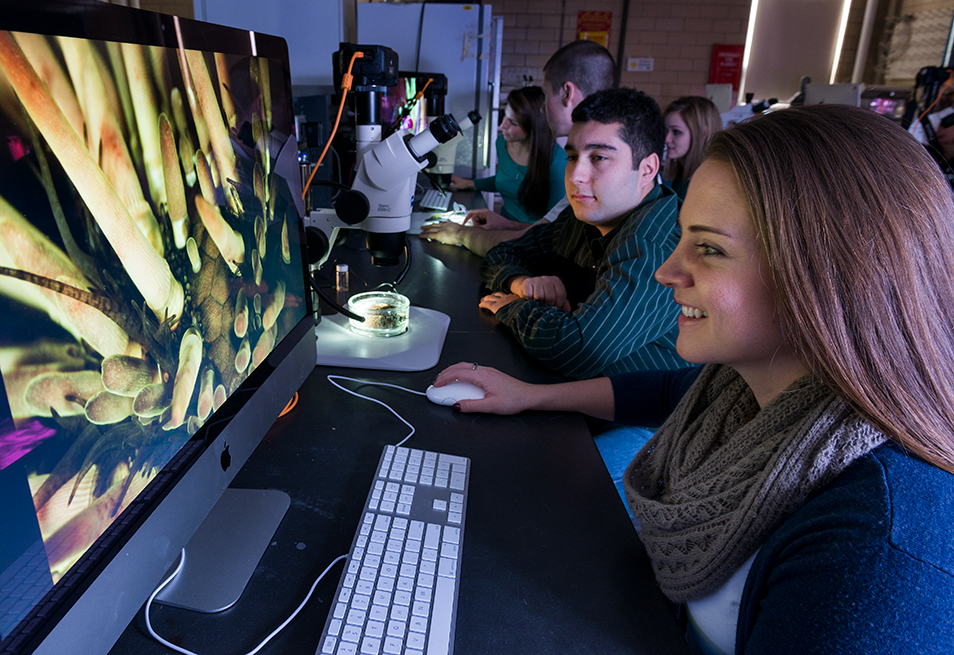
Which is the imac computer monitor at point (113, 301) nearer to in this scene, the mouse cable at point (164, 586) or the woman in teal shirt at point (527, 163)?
the mouse cable at point (164, 586)

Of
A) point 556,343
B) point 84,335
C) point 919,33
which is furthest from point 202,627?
point 919,33

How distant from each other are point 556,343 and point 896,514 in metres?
0.71

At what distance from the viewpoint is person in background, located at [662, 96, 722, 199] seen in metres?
2.96

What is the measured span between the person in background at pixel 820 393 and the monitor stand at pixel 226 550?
16.7 inches

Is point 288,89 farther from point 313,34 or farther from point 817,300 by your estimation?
point 313,34

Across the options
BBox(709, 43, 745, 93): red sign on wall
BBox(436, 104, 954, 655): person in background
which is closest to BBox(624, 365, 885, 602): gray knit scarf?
BBox(436, 104, 954, 655): person in background

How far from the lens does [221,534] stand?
65 centimetres

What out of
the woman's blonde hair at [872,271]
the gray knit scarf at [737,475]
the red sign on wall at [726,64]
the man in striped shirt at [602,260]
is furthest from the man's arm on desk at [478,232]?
the red sign on wall at [726,64]

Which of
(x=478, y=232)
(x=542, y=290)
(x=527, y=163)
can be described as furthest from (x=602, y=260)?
(x=527, y=163)

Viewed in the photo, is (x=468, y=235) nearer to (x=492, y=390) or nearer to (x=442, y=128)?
(x=442, y=128)

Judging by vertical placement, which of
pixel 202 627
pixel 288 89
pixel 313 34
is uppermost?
pixel 313 34

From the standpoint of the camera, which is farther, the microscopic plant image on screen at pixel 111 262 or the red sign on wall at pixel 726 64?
the red sign on wall at pixel 726 64

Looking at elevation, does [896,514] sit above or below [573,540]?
above

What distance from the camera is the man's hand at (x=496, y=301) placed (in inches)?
54.1
